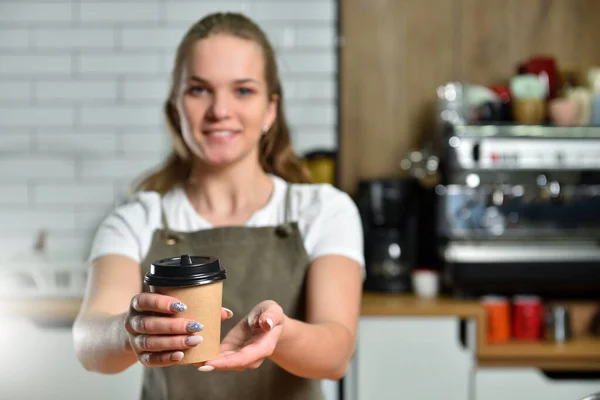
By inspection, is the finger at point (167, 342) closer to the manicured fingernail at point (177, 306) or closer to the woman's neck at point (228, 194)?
the manicured fingernail at point (177, 306)

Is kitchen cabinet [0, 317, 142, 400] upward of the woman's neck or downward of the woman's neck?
downward

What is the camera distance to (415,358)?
1252mm

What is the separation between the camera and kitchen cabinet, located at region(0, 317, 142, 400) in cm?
115

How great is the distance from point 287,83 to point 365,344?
1.83 ft

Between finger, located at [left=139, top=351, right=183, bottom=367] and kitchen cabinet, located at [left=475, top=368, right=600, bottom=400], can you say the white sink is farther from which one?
finger, located at [left=139, top=351, right=183, bottom=367]

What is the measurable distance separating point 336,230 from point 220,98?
183 mm

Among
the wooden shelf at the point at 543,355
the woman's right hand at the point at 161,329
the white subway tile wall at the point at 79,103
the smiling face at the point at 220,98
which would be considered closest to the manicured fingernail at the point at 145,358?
the woman's right hand at the point at 161,329

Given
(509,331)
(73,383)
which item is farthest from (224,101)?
(509,331)

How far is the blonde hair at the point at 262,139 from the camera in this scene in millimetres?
619

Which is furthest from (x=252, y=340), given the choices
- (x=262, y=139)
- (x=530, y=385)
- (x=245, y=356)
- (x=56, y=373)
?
(x=530, y=385)

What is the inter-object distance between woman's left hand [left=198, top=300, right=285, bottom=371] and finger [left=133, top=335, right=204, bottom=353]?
3 cm

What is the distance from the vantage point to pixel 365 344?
125cm

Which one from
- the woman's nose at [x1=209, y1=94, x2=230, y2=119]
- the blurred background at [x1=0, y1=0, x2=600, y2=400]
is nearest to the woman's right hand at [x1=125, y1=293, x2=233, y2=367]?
the woman's nose at [x1=209, y1=94, x2=230, y2=119]

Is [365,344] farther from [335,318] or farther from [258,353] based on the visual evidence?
[258,353]
